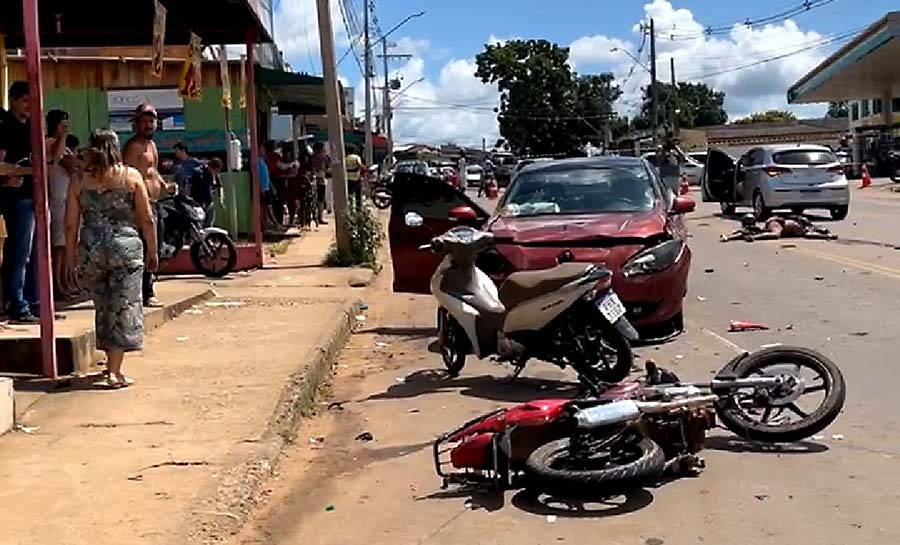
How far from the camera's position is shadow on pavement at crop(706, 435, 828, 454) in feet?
22.9

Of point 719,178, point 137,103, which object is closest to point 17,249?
point 137,103

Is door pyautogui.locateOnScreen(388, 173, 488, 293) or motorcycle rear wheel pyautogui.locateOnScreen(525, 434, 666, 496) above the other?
door pyautogui.locateOnScreen(388, 173, 488, 293)

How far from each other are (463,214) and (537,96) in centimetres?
8339

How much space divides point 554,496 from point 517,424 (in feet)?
1.49

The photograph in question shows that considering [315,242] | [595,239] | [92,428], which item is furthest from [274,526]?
[315,242]

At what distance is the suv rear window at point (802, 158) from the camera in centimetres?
2536

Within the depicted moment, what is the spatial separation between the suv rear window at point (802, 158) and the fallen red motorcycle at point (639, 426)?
18.8 m

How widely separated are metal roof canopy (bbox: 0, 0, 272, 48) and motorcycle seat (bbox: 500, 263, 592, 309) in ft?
21.6

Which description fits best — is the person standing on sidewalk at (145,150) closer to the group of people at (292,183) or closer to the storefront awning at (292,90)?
the storefront awning at (292,90)

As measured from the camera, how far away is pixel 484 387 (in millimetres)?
9312

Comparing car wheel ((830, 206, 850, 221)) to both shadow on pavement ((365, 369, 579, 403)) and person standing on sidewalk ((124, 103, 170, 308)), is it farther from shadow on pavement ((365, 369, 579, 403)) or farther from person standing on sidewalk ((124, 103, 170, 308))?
shadow on pavement ((365, 369, 579, 403))

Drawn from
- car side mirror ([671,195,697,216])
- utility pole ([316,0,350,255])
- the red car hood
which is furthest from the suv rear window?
the red car hood

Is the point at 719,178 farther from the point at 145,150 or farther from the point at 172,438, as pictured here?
the point at 172,438

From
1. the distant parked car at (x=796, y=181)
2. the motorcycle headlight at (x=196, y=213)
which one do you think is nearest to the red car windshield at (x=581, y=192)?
the motorcycle headlight at (x=196, y=213)
